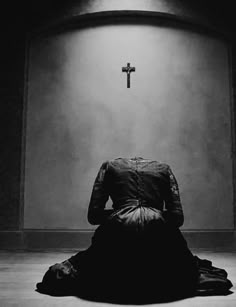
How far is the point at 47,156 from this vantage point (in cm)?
531

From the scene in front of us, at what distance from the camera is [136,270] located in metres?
2.73

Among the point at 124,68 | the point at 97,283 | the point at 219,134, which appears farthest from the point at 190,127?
the point at 97,283

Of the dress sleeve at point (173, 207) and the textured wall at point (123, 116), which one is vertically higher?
the textured wall at point (123, 116)

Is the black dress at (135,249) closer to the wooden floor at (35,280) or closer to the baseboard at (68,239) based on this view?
the wooden floor at (35,280)

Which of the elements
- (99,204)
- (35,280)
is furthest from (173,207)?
(35,280)

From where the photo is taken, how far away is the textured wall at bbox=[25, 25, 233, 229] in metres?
5.27

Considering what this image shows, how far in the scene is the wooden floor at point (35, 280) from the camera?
2.58 meters

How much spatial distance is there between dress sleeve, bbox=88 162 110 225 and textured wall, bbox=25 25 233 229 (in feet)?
7.77

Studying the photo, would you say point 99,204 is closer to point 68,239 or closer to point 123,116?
point 68,239

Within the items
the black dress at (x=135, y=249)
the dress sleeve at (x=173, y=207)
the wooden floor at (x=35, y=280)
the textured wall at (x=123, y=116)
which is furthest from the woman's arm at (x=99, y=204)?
the textured wall at (x=123, y=116)

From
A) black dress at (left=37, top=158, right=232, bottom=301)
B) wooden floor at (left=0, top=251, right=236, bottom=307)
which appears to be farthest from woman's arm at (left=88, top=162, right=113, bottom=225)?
wooden floor at (left=0, top=251, right=236, bottom=307)

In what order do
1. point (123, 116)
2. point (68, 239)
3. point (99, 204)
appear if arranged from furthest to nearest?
1. point (123, 116)
2. point (68, 239)
3. point (99, 204)

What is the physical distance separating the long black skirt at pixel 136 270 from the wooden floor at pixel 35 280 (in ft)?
0.39

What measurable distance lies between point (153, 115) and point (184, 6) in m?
1.51
